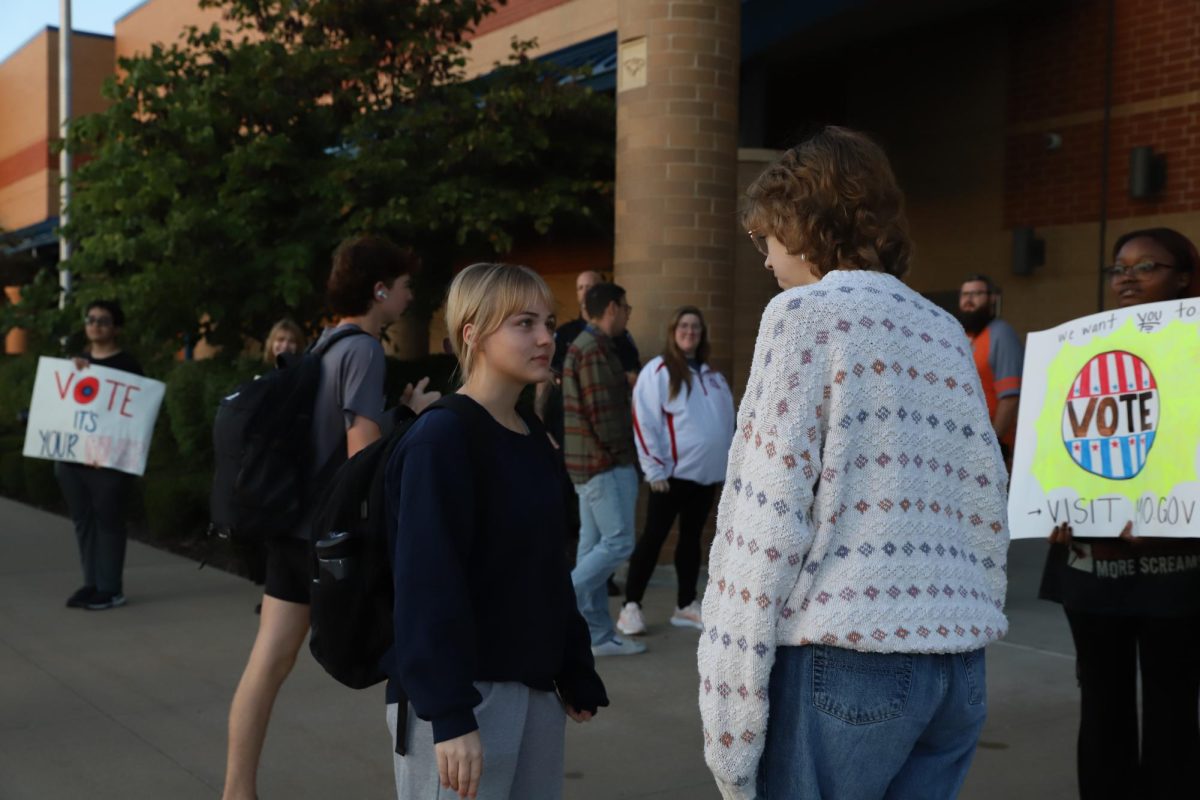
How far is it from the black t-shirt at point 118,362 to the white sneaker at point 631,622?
3579 mm

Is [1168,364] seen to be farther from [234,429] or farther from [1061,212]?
[1061,212]

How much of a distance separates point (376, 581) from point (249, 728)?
1.60 m

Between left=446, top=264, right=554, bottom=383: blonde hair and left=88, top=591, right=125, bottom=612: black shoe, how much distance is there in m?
6.21

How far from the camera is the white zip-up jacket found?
23.8 feet

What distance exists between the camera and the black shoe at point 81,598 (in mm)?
8203

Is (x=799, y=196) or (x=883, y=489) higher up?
(x=799, y=196)

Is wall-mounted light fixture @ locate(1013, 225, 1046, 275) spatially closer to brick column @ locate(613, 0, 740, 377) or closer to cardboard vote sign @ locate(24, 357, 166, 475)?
brick column @ locate(613, 0, 740, 377)

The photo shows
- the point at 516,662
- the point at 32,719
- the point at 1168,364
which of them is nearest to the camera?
the point at 516,662

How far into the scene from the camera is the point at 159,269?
11219 mm

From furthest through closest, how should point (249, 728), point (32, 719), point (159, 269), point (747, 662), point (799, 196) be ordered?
point (159, 269) → point (32, 719) → point (249, 728) → point (799, 196) → point (747, 662)

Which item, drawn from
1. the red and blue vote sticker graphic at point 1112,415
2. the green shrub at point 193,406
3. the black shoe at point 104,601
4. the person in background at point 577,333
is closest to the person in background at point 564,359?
the person in background at point 577,333

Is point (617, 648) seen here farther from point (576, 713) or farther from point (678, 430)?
point (576, 713)

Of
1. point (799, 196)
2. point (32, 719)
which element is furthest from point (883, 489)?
point (32, 719)

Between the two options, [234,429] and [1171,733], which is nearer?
[1171,733]
